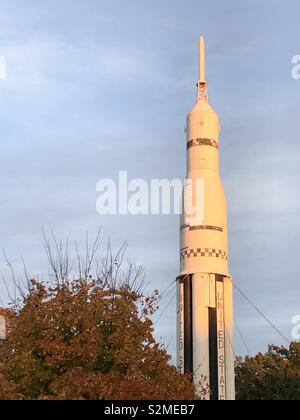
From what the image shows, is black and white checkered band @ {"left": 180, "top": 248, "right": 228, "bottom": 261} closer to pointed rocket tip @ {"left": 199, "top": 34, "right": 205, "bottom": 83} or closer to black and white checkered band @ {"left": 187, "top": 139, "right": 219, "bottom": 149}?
black and white checkered band @ {"left": 187, "top": 139, "right": 219, "bottom": 149}

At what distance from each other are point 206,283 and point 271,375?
23873mm

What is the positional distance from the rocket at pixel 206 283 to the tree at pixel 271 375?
778 inches

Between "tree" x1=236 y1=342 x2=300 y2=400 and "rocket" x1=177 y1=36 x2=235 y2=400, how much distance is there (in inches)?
778

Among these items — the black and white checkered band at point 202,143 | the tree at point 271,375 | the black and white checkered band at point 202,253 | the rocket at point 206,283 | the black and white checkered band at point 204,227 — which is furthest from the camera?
the tree at point 271,375

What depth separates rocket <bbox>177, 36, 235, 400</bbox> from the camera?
1244 inches

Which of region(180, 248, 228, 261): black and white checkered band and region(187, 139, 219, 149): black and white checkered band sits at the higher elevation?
region(187, 139, 219, 149): black and white checkered band

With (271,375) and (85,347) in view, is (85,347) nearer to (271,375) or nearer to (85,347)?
(85,347)

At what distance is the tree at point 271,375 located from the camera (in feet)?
169

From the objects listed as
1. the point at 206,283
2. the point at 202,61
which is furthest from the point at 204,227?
the point at 202,61

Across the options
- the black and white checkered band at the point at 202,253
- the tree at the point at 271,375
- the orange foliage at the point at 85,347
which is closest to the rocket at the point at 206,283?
the black and white checkered band at the point at 202,253

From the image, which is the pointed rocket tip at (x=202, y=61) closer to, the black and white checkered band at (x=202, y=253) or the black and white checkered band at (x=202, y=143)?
the black and white checkered band at (x=202, y=143)

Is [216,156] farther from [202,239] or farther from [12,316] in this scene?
[12,316]

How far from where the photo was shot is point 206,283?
32.2m

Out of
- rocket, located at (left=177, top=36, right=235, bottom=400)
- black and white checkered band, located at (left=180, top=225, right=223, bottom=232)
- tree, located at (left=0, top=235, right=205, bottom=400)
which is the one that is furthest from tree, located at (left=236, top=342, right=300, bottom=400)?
tree, located at (left=0, top=235, right=205, bottom=400)
